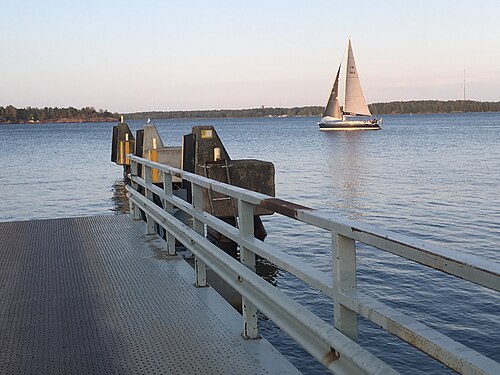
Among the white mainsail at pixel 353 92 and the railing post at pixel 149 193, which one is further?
the white mainsail at pixel 353 92

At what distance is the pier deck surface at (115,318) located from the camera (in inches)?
178

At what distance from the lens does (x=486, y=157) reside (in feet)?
155

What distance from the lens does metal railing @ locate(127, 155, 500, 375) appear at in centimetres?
232

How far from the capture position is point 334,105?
349 feet

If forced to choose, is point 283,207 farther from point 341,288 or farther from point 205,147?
point 205,147

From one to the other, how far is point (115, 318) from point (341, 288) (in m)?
2.91

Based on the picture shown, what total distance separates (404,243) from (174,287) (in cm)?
416

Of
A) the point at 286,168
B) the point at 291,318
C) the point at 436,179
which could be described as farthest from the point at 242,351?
the point at 286,168

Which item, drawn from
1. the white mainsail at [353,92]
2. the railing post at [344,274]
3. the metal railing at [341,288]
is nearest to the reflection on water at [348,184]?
the metal railing at [341,288]

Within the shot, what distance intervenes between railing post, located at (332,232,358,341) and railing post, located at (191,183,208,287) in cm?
310

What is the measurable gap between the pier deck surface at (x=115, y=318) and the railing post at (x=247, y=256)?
10 centimetres

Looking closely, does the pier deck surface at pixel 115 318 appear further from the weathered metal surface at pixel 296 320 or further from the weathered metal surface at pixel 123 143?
the weathered metal surface at pixel 123 143

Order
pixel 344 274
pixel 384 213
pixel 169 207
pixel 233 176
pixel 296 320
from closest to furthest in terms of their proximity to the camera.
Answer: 1. pixel 344 274
2. pixel 296 320
3. pixel 169 207
4. pixel 233 176
5. pixel 384 213

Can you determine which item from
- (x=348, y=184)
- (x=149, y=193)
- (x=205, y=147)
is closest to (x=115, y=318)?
(x=149, y=193)
